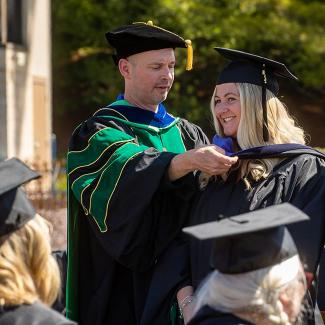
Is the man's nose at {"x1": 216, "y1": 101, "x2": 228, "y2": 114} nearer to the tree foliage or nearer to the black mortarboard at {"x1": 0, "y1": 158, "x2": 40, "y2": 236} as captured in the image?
the black mortarboard at {"x1": 0, "y1": 158, "x2": 40, "y2": 236}

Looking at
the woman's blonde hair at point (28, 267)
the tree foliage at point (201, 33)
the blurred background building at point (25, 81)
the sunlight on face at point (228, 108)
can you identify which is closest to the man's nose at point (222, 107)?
the sunlight on face at point (228, 108)

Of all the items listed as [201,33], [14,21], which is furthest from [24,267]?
[201,33]

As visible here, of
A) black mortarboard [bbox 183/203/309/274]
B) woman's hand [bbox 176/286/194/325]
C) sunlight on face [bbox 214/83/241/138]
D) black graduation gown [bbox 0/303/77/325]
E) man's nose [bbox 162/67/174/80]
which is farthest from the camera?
man's nose [bbox 162/67/174/80]

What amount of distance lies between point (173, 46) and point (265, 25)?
15.6m

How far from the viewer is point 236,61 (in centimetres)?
409

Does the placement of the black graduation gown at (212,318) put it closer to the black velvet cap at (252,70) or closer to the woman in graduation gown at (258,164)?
the woman in graduation gown at (258,164)

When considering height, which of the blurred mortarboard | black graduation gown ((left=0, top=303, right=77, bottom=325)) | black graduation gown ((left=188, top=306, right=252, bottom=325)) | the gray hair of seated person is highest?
the blurred mortarboard

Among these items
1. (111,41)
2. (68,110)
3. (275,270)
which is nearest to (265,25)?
(68,110)

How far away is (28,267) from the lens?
107 inches

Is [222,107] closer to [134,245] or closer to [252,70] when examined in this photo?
[252,70]

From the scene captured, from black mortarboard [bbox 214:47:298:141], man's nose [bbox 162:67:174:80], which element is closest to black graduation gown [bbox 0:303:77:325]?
black mortarboard [bbox 214:47:298:141]

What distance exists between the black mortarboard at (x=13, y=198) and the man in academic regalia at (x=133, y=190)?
1.00 m

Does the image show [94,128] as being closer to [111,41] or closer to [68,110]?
[111,41]

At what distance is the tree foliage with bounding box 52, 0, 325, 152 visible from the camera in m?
19.4
